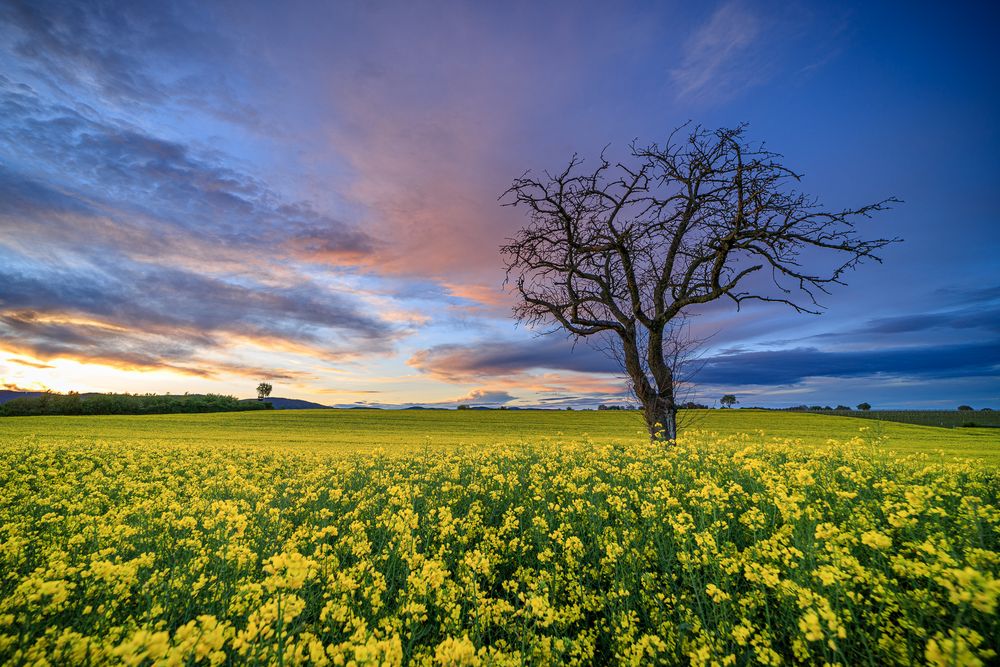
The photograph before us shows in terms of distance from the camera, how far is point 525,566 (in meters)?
5.57

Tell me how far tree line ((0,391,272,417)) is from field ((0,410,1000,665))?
56.5 meters

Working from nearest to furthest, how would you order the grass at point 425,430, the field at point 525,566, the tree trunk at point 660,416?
1. the field at point 525,566
2. the tree trunk at point 660,416
3. the grass at point 425,430

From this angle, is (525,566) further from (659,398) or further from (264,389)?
(264,389)

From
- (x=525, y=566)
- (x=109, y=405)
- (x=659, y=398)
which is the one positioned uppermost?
(x=659, y=398)

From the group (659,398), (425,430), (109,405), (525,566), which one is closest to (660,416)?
(659,398)

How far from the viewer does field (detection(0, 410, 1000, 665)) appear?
121 inches

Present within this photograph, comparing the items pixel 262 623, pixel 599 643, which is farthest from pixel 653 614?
pixel 262 623

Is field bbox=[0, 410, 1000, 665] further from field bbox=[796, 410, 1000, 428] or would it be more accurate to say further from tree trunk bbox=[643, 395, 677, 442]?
field bbox=[796, 410, 1000, 428]

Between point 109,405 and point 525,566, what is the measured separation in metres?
71.6

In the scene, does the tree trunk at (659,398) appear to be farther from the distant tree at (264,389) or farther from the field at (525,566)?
the distant tree at (264,389)

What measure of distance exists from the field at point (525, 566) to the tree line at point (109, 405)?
56466mm

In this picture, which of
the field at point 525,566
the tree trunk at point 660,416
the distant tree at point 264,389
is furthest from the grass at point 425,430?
the distant tree at point 264,389

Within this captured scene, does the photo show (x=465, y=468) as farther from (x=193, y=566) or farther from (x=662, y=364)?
(x=662, y=364)

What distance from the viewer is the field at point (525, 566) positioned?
3.08 m
